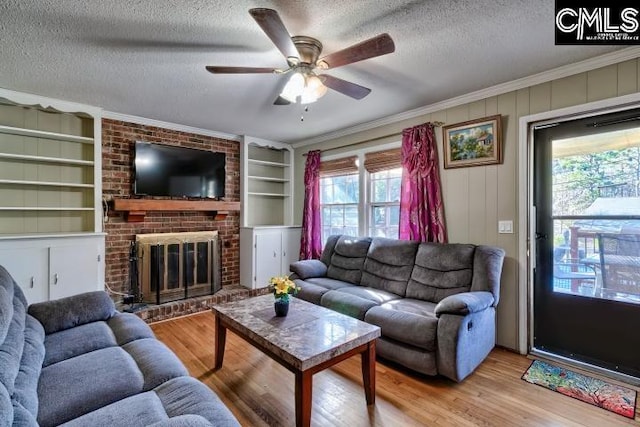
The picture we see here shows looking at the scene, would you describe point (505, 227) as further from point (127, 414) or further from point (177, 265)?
point (177, 265)

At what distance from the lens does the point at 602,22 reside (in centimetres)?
197

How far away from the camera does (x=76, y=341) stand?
5.90 ft

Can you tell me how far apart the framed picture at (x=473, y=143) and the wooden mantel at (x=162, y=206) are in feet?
9.42

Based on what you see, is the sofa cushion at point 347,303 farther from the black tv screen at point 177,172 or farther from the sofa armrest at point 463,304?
the black tv screen at point 177,172

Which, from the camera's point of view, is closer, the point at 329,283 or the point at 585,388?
the point at 585,388

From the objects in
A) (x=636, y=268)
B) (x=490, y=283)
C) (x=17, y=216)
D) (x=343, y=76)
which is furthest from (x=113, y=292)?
(x=636, y=268)

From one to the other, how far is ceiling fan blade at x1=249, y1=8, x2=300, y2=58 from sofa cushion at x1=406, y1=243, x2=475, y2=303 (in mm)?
2142

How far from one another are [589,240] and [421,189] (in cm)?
144

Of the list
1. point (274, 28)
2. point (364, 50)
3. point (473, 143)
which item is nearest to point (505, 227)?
point (473, 143)

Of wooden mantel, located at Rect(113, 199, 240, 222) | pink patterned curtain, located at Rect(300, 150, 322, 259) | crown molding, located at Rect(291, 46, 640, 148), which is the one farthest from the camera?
pink patterned curtain, located at Rect(300, 150, 322, 259)

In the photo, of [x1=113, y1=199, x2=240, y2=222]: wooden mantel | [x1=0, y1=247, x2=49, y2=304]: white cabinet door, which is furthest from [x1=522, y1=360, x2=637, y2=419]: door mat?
[x1=0, y1=247, x2=49, y2=304]: white cabinet door

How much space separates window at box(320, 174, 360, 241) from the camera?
13.9 feet

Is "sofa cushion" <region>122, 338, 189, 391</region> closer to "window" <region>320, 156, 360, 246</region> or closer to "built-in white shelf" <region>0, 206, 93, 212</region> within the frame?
"built-in white shelf" <region>0, 206, 93, 212</region>

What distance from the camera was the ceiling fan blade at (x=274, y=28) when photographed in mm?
1393
